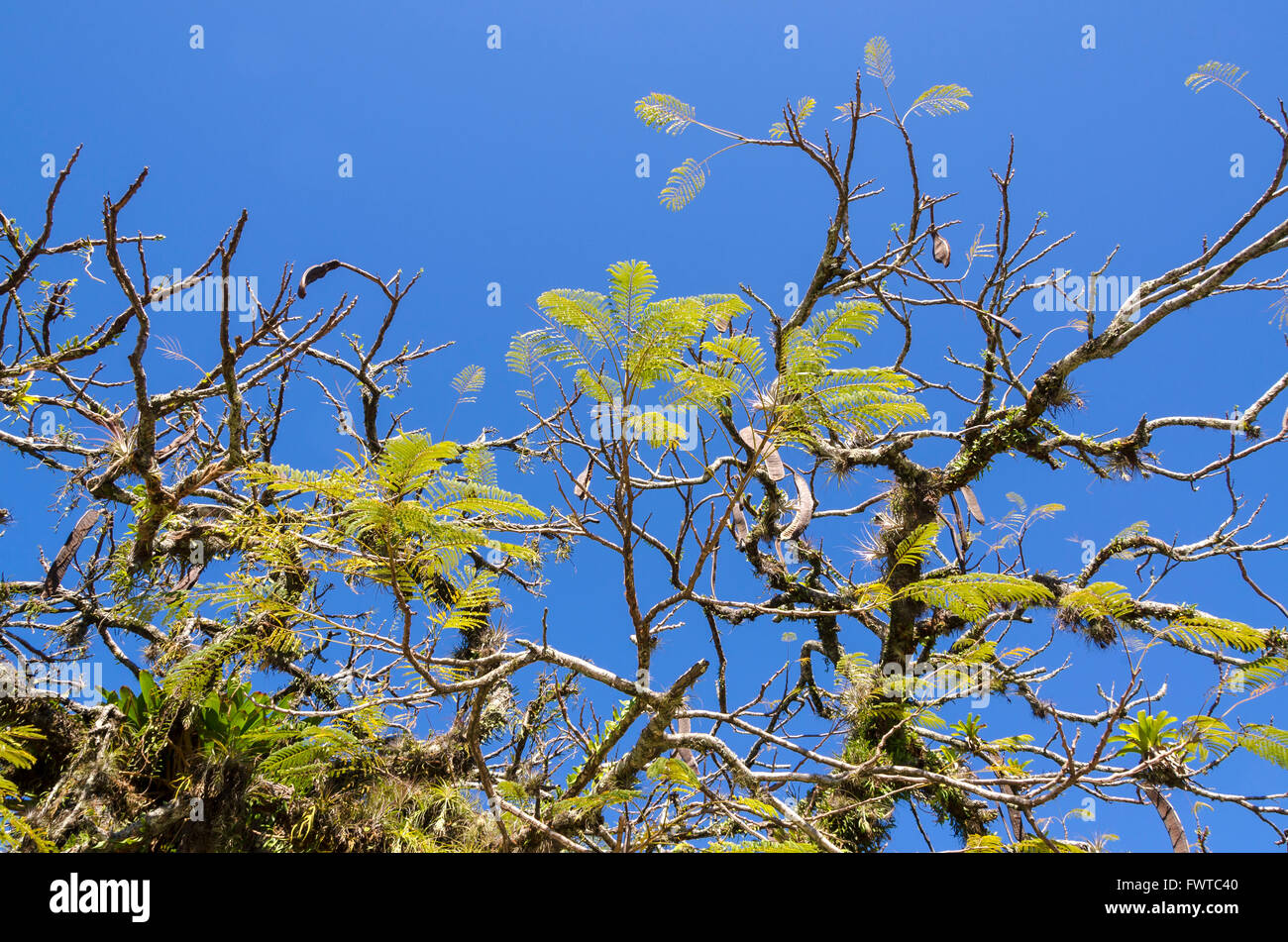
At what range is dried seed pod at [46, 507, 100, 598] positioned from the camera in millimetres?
5023

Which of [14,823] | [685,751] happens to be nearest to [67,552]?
[14,823]

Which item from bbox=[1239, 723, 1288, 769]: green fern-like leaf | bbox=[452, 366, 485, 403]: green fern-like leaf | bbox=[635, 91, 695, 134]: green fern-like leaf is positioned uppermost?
bbox=[635, 91, 695, 134]: green fern-like leaf

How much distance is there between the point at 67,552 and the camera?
5.10 meters

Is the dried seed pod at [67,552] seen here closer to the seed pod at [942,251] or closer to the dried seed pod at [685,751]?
the dried seed pod at [685,751]

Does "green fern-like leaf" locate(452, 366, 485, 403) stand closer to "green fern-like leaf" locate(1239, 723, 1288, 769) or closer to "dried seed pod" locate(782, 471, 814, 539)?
"dried seed pod" locate(782, 471, 814, 539)

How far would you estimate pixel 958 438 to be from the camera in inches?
223

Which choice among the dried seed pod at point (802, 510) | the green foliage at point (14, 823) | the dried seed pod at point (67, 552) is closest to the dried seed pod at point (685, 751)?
the dried seed pod at point (802, 510)

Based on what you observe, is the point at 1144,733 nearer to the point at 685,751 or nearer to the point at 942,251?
the point at 685,751

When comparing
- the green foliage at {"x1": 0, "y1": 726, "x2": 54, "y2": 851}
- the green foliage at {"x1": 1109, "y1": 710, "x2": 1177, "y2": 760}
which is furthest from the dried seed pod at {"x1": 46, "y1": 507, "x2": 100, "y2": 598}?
the green foliage at {"x1": 1109, "y1": 710, "x2": 1177, "y2": 760}
